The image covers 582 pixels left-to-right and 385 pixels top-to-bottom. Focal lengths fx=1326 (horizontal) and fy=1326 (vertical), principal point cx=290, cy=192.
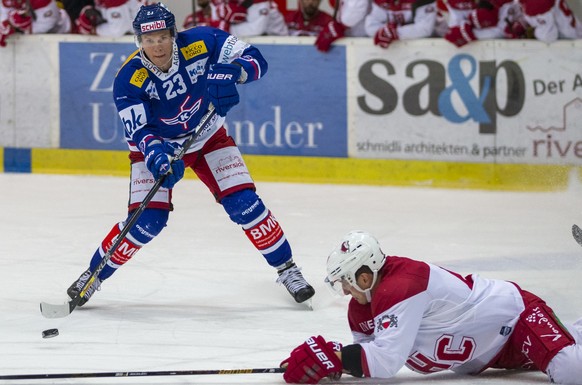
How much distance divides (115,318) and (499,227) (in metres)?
2.82

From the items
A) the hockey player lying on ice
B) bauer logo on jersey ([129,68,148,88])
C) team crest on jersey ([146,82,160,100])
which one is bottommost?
the hockey player lying on ice

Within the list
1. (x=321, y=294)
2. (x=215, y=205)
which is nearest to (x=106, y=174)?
(x=215, y=205)

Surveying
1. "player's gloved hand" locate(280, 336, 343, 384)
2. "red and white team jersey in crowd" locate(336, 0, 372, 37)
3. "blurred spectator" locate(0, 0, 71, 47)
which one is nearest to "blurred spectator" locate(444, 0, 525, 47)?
"red and white team jersey in crowd" locate(336, 0, 372, 37)

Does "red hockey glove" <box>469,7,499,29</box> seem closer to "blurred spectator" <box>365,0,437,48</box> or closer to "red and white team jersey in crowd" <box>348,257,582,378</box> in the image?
"blurred spectator" <box>365,0,437,48</box>

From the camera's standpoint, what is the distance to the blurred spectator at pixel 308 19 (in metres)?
9.67

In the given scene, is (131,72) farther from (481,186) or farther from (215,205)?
(481,186)

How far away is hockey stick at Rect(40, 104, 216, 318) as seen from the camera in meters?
5.53

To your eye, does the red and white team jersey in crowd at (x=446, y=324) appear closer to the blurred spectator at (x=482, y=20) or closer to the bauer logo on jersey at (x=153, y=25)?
the bauer logo on jersey at (x=153, y=25)

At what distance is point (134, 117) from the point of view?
223 inches

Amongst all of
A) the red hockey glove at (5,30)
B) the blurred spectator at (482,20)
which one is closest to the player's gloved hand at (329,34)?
the blurred spectator at (482,20)

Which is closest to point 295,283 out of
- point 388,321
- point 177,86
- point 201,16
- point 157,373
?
point 177,86

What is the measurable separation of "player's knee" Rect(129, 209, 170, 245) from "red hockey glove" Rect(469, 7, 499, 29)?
3.85m

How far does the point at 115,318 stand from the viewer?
5.68 meters

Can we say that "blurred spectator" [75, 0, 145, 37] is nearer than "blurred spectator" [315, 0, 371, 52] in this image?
No
